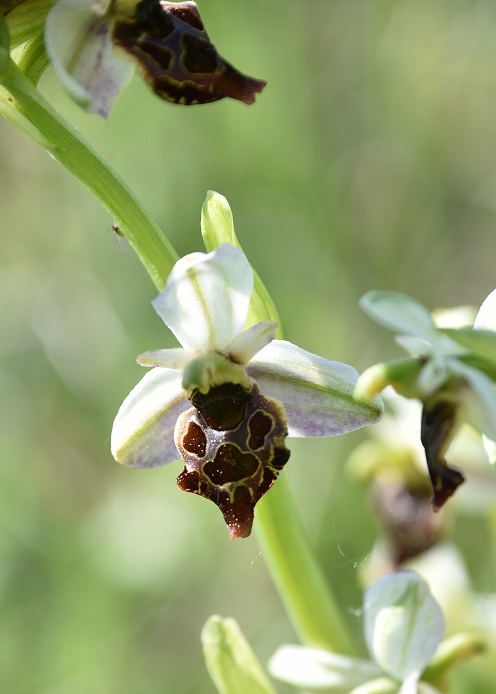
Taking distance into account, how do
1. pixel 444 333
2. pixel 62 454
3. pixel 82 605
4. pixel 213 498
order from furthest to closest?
1. pixel 62 454
2. pixel 82 605
3. pixel 213 498
4. pixel 444 333

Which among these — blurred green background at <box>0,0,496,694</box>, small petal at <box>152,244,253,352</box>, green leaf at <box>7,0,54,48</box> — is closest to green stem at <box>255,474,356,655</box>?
small petal at <box>152,244,253,352</box>

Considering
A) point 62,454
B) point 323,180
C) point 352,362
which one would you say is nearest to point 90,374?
point 62,454

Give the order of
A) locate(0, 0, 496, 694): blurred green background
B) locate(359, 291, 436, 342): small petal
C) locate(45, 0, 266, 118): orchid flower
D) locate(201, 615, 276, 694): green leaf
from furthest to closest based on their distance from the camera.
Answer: locate(0, 0, 496, 694): blurred green background, locate(201, 615, 276, 694): green leaf, locate(45, 0, 266, 118): orchid flower, locate(359, 291, 436, 342): small petal

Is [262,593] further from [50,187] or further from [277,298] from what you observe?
[50,187]

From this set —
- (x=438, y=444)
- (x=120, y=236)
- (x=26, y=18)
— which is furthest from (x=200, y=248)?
(x=438, y=444)

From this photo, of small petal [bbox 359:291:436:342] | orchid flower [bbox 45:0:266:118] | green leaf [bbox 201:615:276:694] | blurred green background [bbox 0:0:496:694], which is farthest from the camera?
blurred green background [bbox 0:0:496:694]

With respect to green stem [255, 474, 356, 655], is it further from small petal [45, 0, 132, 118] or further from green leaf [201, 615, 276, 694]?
small petal [45, 0, 132, 118]
